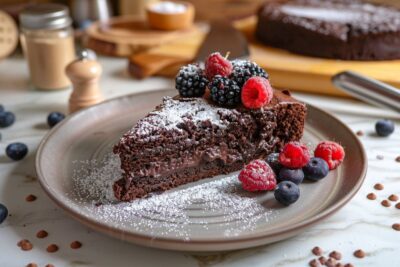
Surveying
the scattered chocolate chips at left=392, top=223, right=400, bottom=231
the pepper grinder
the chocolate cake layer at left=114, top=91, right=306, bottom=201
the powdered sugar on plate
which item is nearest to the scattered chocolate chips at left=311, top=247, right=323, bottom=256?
the powdered sugar on plate

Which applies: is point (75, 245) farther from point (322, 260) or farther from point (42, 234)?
point (322, 260)

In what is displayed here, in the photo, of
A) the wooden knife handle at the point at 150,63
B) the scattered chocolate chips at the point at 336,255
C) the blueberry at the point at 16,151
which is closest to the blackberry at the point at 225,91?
the scattered chocolate chips at the point at 336,255

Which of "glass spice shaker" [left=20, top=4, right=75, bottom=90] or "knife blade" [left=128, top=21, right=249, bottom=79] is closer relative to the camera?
"glass spice shaker" [left=20, top=4, right=75, bottom=90]

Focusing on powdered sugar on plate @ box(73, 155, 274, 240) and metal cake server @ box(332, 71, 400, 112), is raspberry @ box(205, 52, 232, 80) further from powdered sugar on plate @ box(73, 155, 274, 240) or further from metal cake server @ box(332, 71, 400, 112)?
metal cake server @ box(332, 71, 400, 112)

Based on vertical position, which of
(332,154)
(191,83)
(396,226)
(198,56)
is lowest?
(396,226)

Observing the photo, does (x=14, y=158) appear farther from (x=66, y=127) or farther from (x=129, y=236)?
(x=129, y=236)

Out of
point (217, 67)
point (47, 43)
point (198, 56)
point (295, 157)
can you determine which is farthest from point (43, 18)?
point (295, 157)
